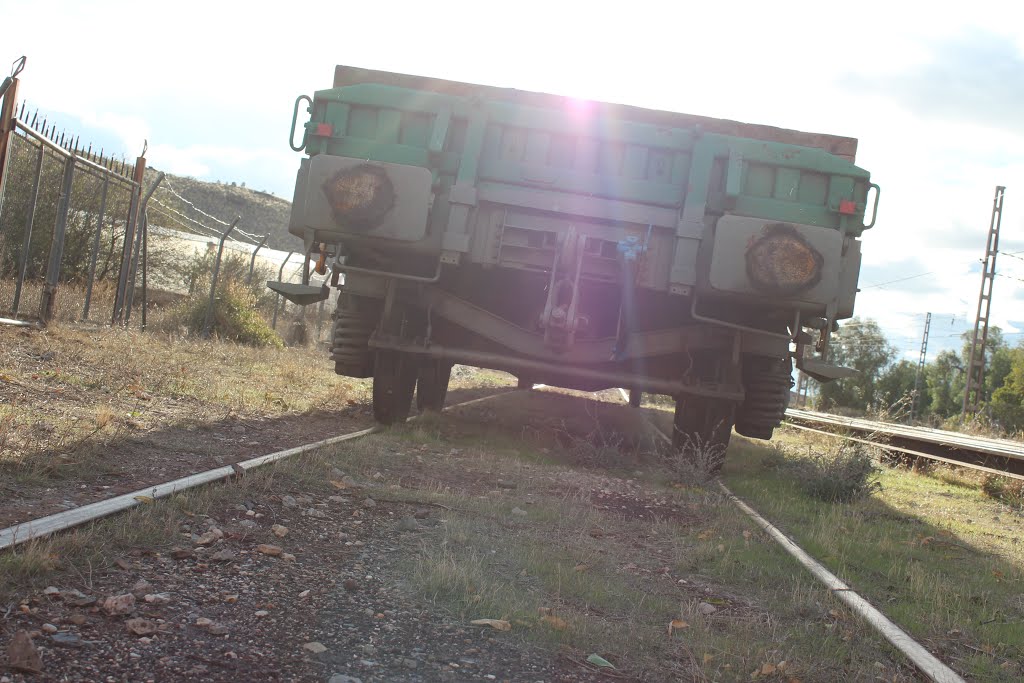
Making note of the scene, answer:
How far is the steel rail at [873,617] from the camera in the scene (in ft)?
10.5

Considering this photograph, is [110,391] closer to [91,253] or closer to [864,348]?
[91,253]

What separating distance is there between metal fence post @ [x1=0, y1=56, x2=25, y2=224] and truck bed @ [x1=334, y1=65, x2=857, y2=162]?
4.08 m

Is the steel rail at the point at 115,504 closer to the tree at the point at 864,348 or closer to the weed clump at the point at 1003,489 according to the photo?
the weed clump at the point at 1003,489

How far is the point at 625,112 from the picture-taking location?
7840 millimetres

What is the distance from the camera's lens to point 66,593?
2.78 m

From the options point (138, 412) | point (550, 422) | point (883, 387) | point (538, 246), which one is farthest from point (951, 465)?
point (883, 387)

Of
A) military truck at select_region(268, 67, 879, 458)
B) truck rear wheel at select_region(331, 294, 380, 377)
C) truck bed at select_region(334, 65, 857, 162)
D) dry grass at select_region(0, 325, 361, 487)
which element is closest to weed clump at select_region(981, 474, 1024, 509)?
military truck at select_region(268, 67, 879, 458)

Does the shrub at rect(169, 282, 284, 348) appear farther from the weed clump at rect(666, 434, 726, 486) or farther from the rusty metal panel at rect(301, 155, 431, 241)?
the weed clump at rect(666, 434, 726, 486)

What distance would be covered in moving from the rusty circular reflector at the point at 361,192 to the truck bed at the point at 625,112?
119 centimetres

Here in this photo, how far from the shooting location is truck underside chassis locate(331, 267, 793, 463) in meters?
7.70

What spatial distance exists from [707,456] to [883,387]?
8657 centimetres

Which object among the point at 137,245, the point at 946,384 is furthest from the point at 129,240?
the point at 946,384

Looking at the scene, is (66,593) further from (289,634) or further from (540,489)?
(540,489)

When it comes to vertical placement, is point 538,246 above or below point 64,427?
above
